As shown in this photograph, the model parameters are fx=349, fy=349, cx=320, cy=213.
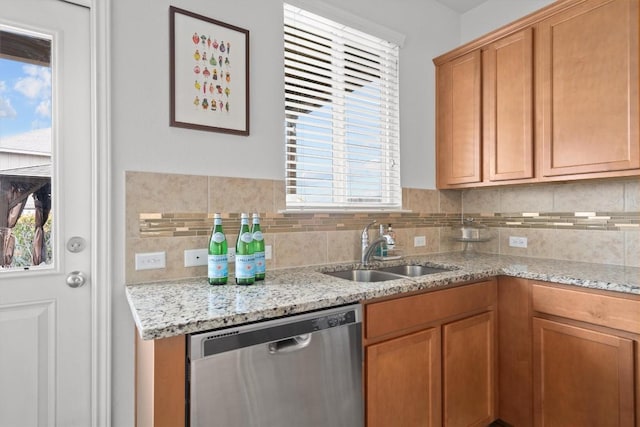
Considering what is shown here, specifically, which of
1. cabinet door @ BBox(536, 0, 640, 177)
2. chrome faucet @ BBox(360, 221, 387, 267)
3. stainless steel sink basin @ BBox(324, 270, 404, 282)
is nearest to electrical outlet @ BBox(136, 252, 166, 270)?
stainless steel sink basin @ BBox(324, 270, 404, 282)

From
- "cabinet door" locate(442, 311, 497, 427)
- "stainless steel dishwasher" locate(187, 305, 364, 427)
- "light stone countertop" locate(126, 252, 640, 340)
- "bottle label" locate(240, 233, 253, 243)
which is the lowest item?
"cabinet door" locate(442, 311, 497, 427)

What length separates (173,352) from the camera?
1.02m

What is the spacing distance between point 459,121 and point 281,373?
2107 mm

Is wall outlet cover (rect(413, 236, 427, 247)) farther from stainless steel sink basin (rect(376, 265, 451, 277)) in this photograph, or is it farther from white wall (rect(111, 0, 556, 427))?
white wall (rect(111, 0, 556, 427))

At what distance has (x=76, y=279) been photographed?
4.79ft

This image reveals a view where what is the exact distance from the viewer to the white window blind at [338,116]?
204cm

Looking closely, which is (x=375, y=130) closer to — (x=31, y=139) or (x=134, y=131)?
(x=134, y=131)

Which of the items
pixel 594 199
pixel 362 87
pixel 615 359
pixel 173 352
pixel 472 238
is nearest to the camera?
pixel 173 352

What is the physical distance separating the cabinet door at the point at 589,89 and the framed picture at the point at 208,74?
1.70 metres

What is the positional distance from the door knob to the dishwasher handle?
35.2 inches

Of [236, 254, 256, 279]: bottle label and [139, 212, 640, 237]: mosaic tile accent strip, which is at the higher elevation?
[139, 212, 640, 237]: mosaic tile accent strip

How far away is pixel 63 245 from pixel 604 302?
2372 mm

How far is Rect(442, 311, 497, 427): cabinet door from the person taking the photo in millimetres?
1733

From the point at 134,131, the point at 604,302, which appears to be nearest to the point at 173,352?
the point at 134,131
